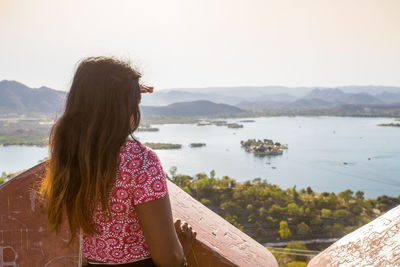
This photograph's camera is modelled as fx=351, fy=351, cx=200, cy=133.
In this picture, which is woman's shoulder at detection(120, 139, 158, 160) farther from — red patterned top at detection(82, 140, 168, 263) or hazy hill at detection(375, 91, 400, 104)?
hazy hill at detection(375, 91, 400, 104)

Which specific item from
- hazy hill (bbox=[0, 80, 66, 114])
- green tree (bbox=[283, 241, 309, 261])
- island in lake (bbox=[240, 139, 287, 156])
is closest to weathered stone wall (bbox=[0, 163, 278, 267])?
green tree (bbox=[283, 241, 309, 261])

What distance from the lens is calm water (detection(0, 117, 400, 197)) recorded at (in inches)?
1138

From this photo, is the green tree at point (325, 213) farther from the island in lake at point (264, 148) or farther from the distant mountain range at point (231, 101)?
the island in lake at point (264, 148)

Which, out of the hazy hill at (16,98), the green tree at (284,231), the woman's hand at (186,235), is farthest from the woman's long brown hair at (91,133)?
the hazy hill at (16,98)

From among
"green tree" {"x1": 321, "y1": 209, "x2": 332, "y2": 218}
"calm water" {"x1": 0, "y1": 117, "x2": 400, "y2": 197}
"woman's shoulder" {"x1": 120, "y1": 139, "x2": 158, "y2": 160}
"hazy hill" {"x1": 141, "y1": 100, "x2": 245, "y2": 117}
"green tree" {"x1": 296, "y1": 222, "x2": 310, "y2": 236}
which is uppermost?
"hazy hill" {"x1": 141, "y1": 100, "x2": 245, "y2": 117}

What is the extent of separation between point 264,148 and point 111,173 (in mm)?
40893

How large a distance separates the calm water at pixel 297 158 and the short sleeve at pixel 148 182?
27590 millimetres

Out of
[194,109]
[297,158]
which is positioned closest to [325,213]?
[297,158]

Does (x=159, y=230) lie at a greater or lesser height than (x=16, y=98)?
lesser

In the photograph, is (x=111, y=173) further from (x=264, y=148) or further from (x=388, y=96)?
(x=388, y=96)

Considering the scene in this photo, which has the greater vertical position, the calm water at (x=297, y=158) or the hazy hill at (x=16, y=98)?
the hazy hill at (x=16, y=98)

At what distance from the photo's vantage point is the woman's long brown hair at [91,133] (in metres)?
0.62

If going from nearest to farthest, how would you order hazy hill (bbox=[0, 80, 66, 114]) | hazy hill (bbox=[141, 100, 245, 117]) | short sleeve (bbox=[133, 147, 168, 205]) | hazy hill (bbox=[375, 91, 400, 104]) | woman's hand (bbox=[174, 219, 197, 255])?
short sleeve (bbox=[133, 147, 168, 205]) < woman's hand (bbox=[174, 219, 197, 255]) < hazy hill (bbox=[0, 80, 66, 114]) < hazy hill (bbox=[141, 100, 245, 117]) < hazy hill (bbox=[375, 91, 400, 104])

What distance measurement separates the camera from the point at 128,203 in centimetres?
63
